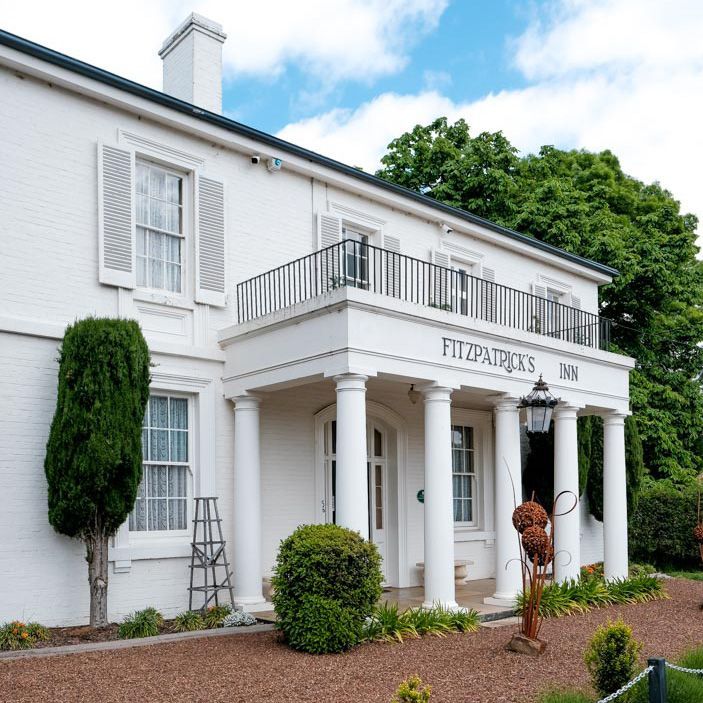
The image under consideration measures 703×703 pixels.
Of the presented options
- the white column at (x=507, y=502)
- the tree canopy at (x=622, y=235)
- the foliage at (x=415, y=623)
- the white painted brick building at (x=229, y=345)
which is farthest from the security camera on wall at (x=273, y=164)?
the tree canopy at (x=622, y=235)

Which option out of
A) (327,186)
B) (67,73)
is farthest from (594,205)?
(67,73)

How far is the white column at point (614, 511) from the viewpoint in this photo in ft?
47.7

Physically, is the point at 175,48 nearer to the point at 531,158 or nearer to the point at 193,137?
the point at 193,137

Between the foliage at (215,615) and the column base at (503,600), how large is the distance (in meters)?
3.74

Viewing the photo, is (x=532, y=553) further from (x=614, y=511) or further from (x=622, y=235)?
(x=622, y=235)

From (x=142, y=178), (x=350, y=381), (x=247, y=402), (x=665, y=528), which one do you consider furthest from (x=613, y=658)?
(x=665, y=528)

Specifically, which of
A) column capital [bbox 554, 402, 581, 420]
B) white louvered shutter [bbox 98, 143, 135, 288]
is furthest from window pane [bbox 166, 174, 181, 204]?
column capital [bbox 554, 402, 581, 420]

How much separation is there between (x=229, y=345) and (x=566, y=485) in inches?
221

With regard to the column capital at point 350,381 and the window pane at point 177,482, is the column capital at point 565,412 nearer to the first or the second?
the column capital at point 350,381

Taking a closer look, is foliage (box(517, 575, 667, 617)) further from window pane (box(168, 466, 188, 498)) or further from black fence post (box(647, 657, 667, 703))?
black fence post (box(647, 657, 667, 703))

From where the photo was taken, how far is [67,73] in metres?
10.6

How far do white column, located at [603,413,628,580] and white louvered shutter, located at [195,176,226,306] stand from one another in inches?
280

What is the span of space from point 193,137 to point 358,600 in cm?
670

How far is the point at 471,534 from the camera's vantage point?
16016mm
